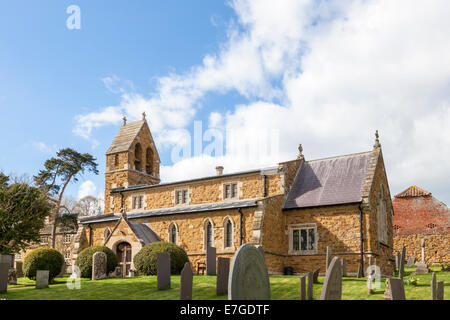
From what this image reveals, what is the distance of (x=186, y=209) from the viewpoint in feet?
103

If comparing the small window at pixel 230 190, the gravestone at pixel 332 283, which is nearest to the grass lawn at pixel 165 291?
the gravestone at pixel 332 283

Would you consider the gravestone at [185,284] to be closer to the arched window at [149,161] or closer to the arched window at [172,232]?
the arched window at [172,232]

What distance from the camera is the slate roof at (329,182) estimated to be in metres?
28.3

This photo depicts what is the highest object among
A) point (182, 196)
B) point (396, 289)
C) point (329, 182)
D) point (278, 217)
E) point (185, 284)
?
point (329, 182)

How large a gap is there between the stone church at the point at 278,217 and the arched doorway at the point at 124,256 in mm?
63

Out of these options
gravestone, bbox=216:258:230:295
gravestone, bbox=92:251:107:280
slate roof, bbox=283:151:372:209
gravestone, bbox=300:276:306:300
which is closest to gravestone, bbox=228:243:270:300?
gravestone, bbox=300:276:306:300

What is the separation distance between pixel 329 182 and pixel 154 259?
40.0ft

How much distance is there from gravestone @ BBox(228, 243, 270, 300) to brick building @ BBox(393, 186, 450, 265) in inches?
1141

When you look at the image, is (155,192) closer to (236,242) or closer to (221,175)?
(221,175)

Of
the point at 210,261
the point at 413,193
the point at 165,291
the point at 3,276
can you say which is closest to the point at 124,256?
the point at 210,261

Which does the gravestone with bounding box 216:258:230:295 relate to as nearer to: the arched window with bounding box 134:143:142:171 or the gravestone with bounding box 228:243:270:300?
the gravestone with bounding box 228:243:270:300

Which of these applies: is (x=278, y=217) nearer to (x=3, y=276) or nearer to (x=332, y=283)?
(x=3, y=276)
